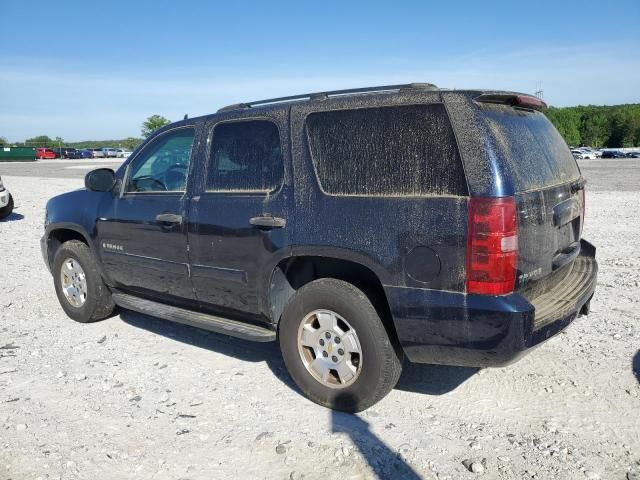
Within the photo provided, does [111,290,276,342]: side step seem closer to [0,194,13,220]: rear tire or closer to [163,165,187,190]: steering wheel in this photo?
[163,165,187,190]: steering wheel

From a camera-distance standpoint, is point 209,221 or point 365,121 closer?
point 365,121

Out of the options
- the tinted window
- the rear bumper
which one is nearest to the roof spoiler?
the tinted window

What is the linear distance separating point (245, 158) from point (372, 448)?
2126mm

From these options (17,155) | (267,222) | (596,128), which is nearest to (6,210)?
(267,222)

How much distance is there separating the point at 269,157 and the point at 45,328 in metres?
3.02

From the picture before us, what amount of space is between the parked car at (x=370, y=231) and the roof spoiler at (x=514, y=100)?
0.01m

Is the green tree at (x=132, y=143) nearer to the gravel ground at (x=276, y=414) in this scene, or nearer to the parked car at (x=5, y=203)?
the parked car at (x=5, y=203)

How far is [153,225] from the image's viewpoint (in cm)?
439

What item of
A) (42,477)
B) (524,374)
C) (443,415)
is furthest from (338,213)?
(42,477)

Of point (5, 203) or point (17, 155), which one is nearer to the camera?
point (5, 203)

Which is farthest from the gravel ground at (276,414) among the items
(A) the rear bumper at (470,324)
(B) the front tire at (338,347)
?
(A) the rear bumper at (470,324)

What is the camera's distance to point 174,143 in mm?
4516

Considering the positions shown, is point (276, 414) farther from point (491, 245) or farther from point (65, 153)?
point (65, 153)

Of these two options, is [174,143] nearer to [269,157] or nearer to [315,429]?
[269,157]
